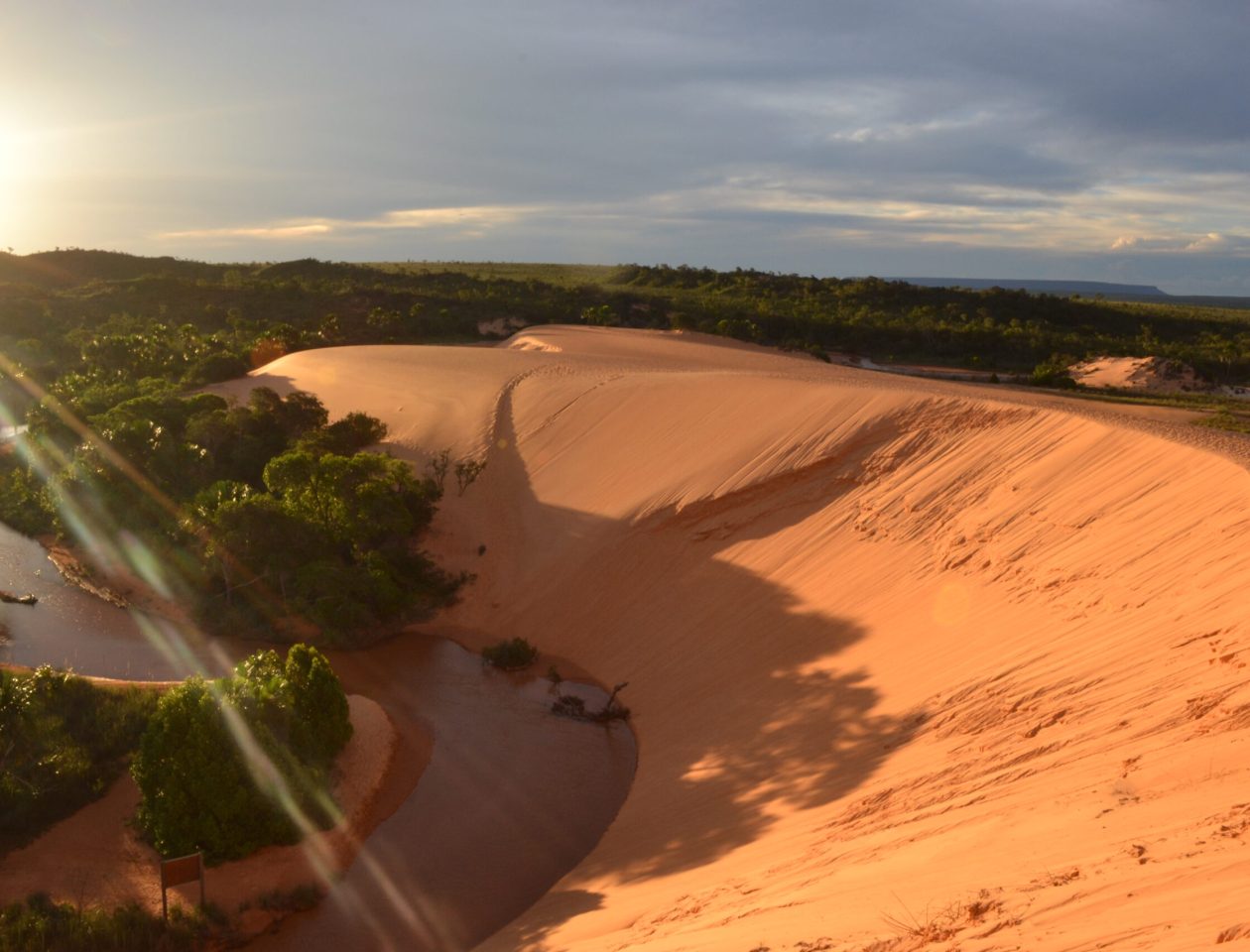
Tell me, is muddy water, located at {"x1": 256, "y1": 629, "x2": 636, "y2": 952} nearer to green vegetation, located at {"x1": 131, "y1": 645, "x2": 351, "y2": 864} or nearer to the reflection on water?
green vegetation, located at {"x1": 131, "y1": 645, "x2": 351, "y2": 864}

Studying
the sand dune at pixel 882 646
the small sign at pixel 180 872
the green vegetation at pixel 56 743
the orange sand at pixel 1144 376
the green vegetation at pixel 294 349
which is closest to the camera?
the sand dune at pixel 882 646

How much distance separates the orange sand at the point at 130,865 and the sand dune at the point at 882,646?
2.65 metres

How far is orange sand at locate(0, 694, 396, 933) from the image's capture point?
9.17 m

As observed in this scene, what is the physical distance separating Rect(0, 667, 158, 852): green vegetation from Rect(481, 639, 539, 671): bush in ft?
17.9

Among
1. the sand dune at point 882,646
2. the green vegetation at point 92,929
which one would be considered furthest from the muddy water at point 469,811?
the green vegetation at point 92,929

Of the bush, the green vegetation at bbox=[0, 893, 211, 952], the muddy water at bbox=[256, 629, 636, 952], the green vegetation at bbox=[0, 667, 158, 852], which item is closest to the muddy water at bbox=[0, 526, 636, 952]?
the muddy water at bbox=[256, 629, 636, 952]

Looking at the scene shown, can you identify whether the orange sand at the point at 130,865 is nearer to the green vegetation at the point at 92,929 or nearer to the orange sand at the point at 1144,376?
the green vegetation at the point at 92,929

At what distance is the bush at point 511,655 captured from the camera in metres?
15.8

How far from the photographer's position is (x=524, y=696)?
49.0 ft

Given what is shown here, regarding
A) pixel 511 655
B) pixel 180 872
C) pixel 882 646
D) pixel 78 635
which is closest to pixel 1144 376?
pixel 882 646

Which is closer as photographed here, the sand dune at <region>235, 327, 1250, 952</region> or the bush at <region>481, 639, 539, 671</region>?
the sand dune at <region>235, 327, 1250, 952</region>

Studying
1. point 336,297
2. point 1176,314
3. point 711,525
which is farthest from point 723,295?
point 711,525

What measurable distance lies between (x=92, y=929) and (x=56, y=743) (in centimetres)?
348

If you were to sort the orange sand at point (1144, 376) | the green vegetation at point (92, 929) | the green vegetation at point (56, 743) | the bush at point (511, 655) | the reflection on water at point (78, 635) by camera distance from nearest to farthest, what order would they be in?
the green vegetation at point (92, 929) → the green vegetation at point (56, 743) → the reflection on water at point (78, 635) → the bush at point (511, 655) → the orange sand at point (1144, 376)
